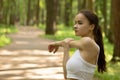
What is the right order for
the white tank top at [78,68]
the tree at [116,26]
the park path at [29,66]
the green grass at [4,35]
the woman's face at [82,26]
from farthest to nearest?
1. the green grass at [4,35]
2. the tree at [116,26]
3. the park path at [29,66]
4. the woman's face at [82,26]
5. the white tank top at [78,68]

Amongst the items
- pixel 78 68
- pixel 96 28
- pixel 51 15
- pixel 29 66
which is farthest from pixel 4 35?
pixel 78 68

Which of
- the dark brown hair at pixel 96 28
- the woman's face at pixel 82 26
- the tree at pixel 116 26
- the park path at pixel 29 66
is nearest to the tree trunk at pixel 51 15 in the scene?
the park path at pixel 29 66

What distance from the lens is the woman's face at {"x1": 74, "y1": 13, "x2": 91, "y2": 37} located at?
3.45 metres

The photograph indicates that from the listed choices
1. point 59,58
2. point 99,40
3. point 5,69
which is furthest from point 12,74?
point 99,40

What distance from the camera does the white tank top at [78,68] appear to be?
10.9ft

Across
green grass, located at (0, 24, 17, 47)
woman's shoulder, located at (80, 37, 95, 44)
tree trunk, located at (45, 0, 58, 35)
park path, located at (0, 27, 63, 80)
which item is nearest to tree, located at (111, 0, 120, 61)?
park path, located at (0, 27, 63, 80)

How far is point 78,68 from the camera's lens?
3.33m

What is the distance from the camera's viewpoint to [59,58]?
13648 mm

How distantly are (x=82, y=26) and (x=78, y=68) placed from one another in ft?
1.40

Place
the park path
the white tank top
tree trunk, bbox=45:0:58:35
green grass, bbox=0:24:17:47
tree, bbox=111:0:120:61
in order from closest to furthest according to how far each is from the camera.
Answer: the white tank top, the park path, tree, bbox=111:0:120:61, green grass, bbox=0:24:17:47, tree trunk, bbox=45:0:58:35

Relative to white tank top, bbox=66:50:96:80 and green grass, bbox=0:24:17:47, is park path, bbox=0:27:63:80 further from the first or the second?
white tank top, bbox=66:50:96:80

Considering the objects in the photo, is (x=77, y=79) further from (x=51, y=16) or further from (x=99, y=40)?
(x=51, y=16)

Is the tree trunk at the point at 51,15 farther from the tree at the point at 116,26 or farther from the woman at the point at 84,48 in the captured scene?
the woman at the point at 84,48

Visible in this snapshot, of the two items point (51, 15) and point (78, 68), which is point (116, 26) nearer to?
point (78, 68)
